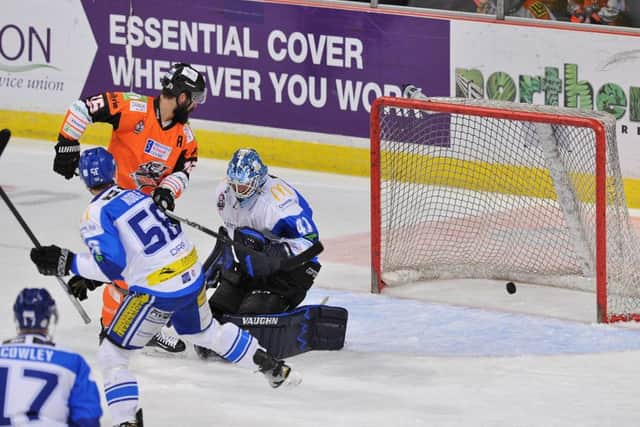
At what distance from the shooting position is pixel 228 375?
737cm

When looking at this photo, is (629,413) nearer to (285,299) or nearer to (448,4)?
(285,299)

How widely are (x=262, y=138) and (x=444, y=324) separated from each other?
146 inches

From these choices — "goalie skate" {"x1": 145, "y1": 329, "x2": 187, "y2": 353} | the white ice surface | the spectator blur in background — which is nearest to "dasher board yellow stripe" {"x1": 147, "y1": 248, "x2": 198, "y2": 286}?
the white ice surface

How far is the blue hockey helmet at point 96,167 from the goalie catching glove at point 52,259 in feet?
1.01

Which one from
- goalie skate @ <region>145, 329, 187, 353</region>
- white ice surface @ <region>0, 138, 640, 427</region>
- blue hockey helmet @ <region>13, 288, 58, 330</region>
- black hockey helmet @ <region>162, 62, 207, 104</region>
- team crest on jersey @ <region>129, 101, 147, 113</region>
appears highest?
black hockey helmet @ <region>162, 62, 207, 104</region>

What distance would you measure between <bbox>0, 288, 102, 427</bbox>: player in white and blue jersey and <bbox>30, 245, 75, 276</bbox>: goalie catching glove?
1.51 metres

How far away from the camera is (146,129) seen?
26.5ft

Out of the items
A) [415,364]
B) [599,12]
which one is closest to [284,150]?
[599,12]

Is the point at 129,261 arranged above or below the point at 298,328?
above

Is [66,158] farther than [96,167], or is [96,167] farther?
[66,158]

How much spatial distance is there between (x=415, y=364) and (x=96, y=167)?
1.91 meters

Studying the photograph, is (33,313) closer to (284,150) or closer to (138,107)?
(138,107)

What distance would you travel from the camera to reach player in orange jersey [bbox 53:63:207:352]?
7.88m

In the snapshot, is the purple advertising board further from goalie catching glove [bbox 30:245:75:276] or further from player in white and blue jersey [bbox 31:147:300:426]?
goalie catching glove [bbox 30:245:75:276]
